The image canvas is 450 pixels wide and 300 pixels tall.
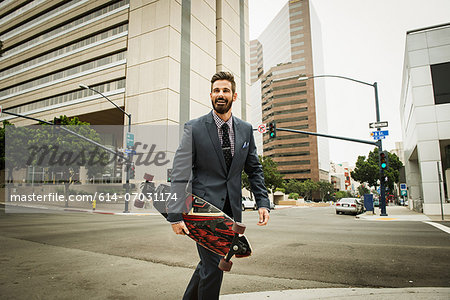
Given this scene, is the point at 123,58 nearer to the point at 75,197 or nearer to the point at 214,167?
the point at 75,197

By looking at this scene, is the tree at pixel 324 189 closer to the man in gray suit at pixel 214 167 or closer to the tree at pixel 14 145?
the tree at pixel 14 145

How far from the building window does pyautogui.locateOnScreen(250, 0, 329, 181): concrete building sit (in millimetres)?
91942

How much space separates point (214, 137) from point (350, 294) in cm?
233

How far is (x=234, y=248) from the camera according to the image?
202 cm

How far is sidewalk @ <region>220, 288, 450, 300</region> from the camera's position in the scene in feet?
9.61

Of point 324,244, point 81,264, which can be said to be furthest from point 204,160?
point 324,244

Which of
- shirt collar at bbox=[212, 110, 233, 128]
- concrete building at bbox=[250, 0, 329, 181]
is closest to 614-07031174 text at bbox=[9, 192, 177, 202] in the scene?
shirt collar at bbox=[212, 110, 233, 128]

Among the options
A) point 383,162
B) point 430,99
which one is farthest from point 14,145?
point 430,99

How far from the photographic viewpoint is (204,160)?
7.46 ft

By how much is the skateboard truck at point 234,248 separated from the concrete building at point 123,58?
2986 cm

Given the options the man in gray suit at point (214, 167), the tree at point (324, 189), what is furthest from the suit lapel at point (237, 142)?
the tree at point (324, 189)

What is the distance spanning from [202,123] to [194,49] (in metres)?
36.3

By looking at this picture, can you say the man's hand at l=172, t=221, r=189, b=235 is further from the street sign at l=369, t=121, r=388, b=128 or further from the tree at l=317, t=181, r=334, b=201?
the tree at l=317, t=181, r=334, b=201

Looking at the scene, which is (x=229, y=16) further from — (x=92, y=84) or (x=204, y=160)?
(x=204, y=160)
